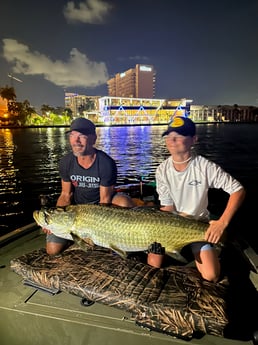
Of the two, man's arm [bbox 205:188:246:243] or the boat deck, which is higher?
man's arm [bbox 205:188:246:243]

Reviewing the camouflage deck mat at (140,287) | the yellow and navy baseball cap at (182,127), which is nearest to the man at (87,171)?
the camouflage deck mat at (140,287)

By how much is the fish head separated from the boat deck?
770 millimetres

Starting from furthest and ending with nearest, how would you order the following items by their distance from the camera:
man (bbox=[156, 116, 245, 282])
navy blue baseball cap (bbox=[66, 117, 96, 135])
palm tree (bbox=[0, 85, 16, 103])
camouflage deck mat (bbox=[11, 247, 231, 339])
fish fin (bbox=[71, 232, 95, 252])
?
palm tree (bbox=[0, 85, 16, 103]), navy blue baseball cap (bbox=[66, 117, 96, 135]), fish fin (bbox=[71, 232, 95, 252]), man (bbox=[156, 116, 245, 282]), camouflage deck mat (bbox=[11, 247, 231, 339])

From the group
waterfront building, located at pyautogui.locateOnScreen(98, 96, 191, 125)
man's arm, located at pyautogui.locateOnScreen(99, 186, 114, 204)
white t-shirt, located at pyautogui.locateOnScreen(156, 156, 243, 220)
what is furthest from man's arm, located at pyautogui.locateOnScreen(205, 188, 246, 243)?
waterfront building, located at pyautogui.locateOnScreen(98, 96, 191, 125)

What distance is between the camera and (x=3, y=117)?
497 feet

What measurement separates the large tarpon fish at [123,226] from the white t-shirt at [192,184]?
0.51 meters

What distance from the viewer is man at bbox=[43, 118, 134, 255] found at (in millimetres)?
4207

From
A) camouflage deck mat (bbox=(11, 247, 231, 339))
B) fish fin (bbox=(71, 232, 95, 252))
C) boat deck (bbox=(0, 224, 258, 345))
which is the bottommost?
boat deck (bbox=(0, 224, 258, 345))

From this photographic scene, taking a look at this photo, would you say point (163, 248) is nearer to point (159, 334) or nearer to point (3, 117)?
point (159, 334)

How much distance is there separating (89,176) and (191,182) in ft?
5.10

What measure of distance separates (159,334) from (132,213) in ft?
4.27

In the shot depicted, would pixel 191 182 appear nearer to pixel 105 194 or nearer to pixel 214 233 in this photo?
pixel 214 233

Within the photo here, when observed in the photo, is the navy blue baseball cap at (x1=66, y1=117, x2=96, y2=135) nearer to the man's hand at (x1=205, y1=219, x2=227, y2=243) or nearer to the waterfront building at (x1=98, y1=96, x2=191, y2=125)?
the man's hand at (x1=205, y1=219, x2=227, y2=243)

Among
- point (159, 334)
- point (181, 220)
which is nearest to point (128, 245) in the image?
point (181, 220)
